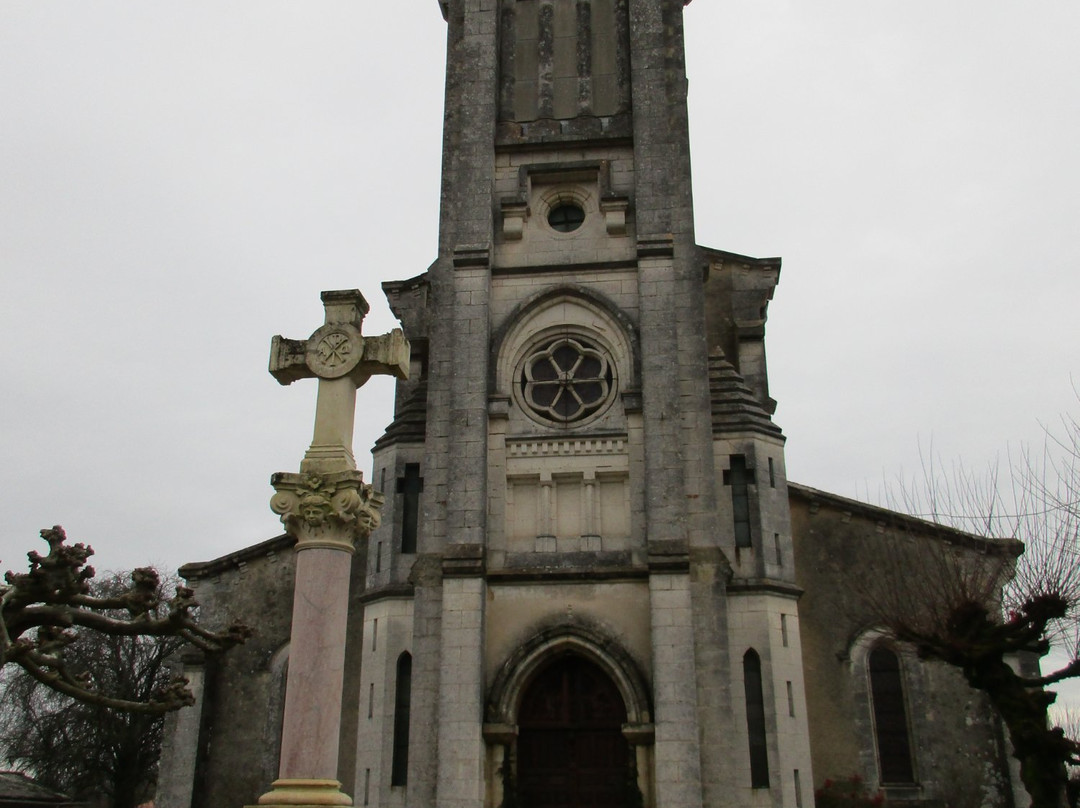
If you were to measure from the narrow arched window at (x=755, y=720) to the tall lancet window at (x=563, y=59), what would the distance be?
10935 millimetres

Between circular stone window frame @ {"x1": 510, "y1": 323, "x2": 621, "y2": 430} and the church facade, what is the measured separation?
43mm

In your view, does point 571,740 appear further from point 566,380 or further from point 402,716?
point 566,380

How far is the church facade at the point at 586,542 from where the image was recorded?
56.4ft

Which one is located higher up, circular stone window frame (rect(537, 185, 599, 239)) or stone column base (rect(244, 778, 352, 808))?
circular stone window frame (rect(537, 185, 599, 239))

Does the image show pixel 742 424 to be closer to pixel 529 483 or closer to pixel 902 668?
pixel 529 483

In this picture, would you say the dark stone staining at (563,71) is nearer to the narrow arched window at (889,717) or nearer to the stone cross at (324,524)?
the stone cross at (324,524)

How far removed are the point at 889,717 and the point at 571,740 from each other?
6359 millimetres

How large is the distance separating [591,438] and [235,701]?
907cm

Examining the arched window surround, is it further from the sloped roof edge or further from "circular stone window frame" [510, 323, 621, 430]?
"circular stone window frame" [510, 323, 621, 430]

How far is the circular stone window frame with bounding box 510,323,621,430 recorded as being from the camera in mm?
19203

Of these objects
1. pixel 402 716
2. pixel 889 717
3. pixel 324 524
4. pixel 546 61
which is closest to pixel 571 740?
pixel 402 716

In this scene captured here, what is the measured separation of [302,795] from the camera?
9375 mm

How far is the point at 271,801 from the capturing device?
367 inches

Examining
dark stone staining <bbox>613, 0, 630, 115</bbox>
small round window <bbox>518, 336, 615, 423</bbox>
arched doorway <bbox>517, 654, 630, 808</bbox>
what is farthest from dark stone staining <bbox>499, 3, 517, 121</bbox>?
arched doorway <bbox>517, 654, 630, 808</bbox>
